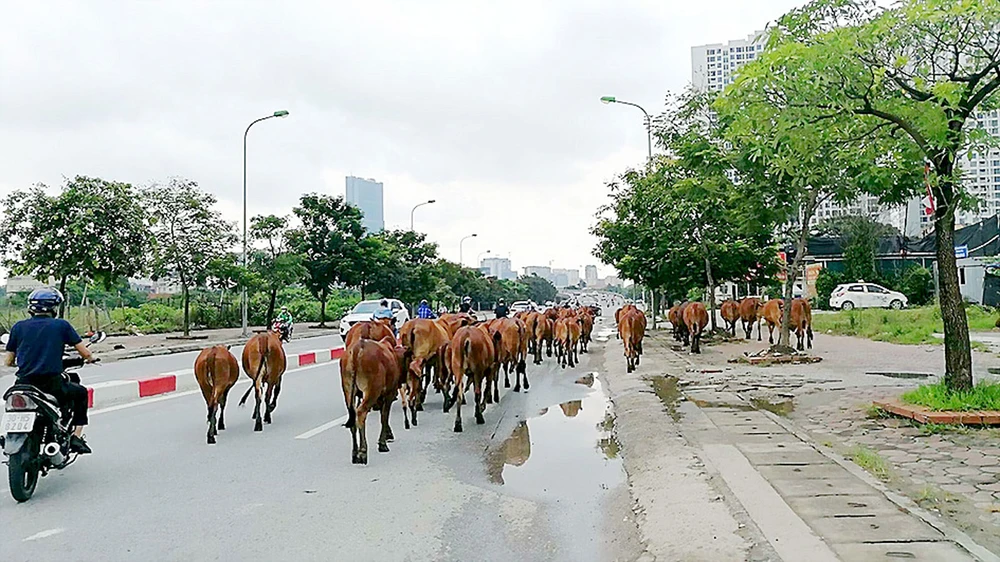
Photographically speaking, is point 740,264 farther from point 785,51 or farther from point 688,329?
point 785,51

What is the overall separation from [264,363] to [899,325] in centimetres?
2137

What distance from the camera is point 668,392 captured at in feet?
43.8

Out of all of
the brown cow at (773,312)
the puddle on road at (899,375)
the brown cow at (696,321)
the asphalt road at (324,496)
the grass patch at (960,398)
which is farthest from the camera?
the brown cow at (773,312)

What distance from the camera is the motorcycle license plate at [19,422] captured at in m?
6.64

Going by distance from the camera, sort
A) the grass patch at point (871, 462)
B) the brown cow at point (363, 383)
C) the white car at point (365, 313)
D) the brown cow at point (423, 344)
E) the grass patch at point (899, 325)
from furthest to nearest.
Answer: the white car at point (365, 313)
the grass patch at point (899, 325)
the brown cow at point (423, 344)
the brown cow at point (363, 383)
the grass patch at point (871, 462)

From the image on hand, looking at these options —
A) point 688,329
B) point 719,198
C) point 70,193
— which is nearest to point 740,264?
point 688,329

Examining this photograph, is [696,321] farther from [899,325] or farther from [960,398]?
[960,398]

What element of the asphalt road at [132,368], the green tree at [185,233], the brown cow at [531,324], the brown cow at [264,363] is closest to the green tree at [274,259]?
the green tree at [185,233]

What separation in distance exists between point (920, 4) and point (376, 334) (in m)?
8.17

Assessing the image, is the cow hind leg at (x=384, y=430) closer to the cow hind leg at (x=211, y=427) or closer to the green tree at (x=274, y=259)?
the cow hind leg at (x=211, y=427)

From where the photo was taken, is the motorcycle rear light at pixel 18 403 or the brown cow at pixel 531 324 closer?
the motorcycle rear light at pixel 18 403

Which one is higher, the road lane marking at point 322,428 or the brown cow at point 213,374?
the brown cow at point 213,374

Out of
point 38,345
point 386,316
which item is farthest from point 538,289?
point 38,345

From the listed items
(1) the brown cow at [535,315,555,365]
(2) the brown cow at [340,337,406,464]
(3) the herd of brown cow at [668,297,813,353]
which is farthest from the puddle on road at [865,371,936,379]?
(2) the brown cow at [340,337,406,464]
